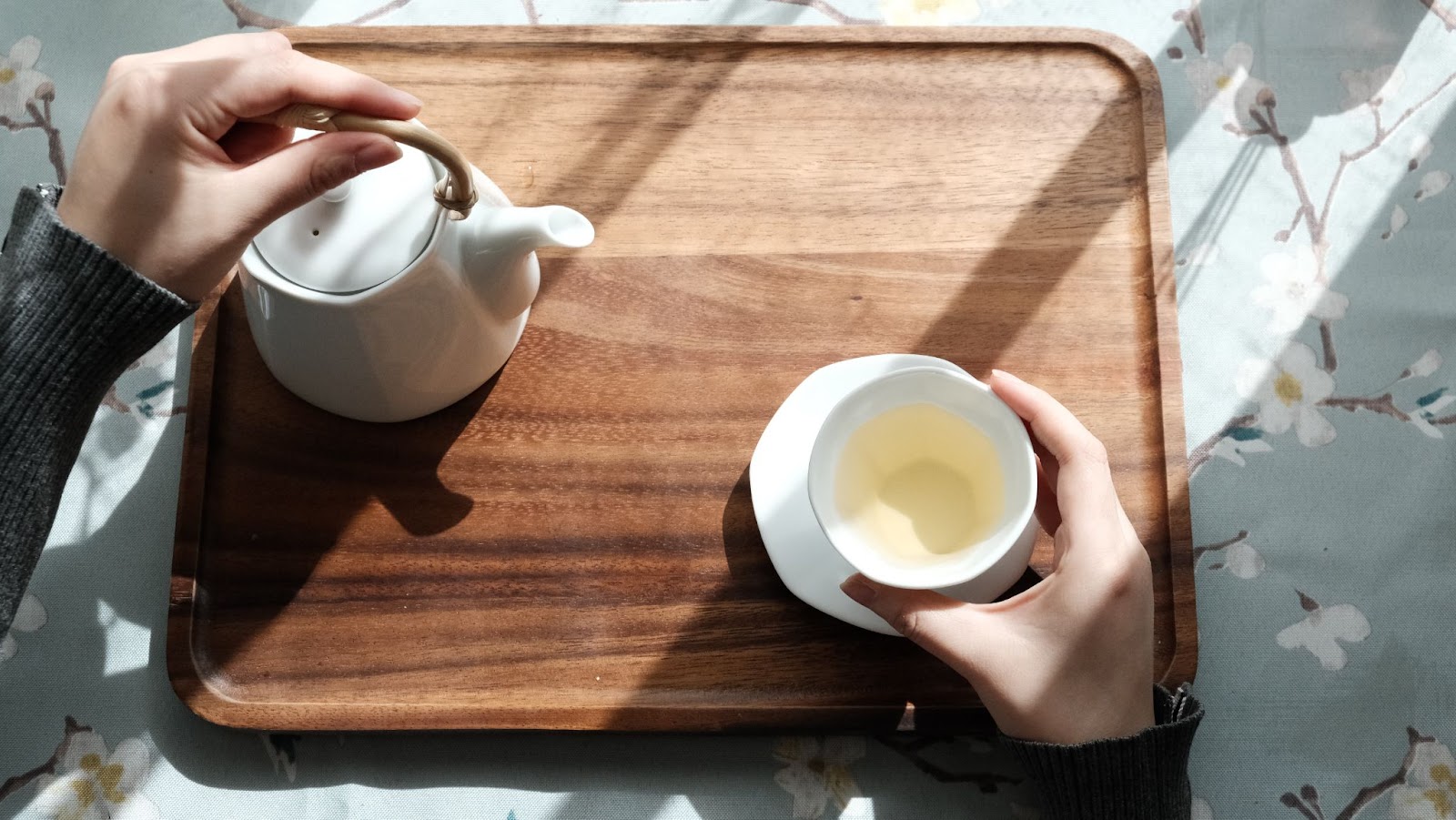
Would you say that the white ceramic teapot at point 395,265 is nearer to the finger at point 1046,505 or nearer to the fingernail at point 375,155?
the fingernail at point 375,155

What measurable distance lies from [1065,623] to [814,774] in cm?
22

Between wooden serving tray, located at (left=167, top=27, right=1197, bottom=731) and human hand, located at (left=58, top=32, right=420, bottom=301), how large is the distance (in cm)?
16

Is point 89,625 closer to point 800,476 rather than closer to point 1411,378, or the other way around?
point 800,476

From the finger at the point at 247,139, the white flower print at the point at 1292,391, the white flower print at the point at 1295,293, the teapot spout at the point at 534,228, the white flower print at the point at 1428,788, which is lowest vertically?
the white flower print at the point at 1428,788

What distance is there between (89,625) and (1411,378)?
101 centimetres

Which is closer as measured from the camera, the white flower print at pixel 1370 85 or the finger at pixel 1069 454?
the finger at pixel 1069 454

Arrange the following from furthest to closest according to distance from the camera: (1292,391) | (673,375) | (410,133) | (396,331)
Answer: (1292,391), (673,375), (396,331), (410,133)

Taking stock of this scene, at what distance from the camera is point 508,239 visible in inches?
22.9

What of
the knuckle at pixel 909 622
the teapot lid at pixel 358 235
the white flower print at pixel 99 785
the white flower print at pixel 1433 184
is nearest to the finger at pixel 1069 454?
the knuckle at pixel 909 622

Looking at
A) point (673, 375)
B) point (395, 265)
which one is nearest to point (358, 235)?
point (395, 265)

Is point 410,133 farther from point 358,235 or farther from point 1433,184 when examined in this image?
point 1433,184

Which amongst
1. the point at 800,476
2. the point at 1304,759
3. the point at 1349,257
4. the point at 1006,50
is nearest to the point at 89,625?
the point at 800,476

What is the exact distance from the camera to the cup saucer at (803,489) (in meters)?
0.67

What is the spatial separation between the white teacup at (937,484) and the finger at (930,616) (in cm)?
2
